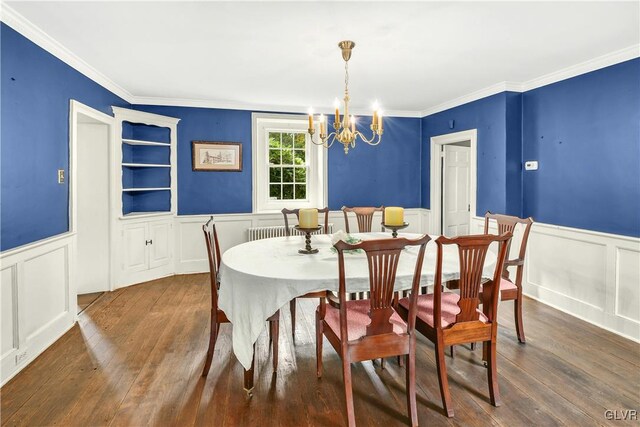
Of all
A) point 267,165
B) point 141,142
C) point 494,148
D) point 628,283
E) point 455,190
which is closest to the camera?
point 628,283

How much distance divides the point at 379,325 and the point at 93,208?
3609 millimetres

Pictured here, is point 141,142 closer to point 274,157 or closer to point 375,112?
point 274,157

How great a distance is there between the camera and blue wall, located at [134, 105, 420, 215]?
16.2ft

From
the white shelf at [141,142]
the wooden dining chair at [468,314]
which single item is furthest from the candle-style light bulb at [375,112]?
the white shelf at [141,142]

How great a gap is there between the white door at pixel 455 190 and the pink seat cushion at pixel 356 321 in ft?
12.1

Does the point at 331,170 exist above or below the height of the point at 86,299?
above

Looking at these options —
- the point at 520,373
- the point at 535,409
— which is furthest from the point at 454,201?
the point at 535,409

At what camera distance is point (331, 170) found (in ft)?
17.8

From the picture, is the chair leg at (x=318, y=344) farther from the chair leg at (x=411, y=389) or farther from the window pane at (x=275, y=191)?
the window pane at (x=275, y=191)

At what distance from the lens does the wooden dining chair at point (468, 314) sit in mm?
1896

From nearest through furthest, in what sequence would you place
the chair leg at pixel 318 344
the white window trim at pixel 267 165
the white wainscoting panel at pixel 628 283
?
the chair leg at pixel 318 344, the white wainscoting panel at pixel 628 283, the white window trim at pixel 267 165

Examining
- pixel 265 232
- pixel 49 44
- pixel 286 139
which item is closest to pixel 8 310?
pixel 49 44

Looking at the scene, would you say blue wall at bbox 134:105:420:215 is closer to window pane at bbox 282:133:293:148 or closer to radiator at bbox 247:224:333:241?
radiator at bbox 247:224:333:241

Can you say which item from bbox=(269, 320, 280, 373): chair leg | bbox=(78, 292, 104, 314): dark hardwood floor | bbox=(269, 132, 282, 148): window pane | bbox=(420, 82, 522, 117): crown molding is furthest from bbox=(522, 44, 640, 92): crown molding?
bbox=(78, 292, 104, 314): dark hardwood floor
